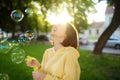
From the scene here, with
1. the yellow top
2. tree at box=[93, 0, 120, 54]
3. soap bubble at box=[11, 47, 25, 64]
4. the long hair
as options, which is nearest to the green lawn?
tree at box=[93, 0, 120, 54]

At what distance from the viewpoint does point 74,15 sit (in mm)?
27281

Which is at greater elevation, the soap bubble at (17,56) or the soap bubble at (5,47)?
the soap bubble at (17,56)

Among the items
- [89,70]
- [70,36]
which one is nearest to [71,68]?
[70,36]

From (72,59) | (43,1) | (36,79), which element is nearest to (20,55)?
(36,79)

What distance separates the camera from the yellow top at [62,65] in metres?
2.56

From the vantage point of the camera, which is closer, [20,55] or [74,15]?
[20,55]

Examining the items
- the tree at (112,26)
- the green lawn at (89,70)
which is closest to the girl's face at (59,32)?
A: the green lawn at (89,70)

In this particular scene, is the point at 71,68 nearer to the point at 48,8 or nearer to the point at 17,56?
the point at 17,56

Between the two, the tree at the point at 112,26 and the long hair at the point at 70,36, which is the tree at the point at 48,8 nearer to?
the tree at the point at 112,26

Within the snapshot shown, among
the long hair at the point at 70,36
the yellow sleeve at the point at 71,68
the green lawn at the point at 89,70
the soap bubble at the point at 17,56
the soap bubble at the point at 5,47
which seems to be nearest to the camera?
the yellow sleeve at the point at 71,68

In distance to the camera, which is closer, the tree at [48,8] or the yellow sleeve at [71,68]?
the yellow sleeve at [71,68]

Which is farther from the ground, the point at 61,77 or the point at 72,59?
the point at 72,59

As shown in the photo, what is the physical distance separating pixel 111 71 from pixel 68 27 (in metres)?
5.96

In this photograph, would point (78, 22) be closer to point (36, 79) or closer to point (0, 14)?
point (0, 14)
